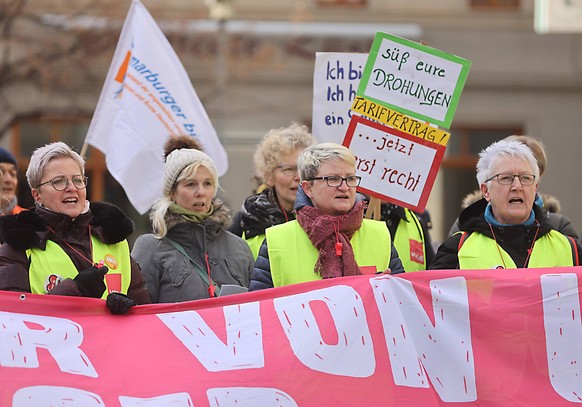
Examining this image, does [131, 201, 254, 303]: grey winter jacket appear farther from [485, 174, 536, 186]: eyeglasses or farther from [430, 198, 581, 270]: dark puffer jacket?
[485, 174, 536, 186]: eyeglasses

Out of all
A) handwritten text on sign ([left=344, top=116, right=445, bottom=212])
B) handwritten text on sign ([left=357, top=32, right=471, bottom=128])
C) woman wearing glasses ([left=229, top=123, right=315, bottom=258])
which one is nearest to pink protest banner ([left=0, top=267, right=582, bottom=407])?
handwritten text on sign ([left=344, top=116, right=445, bottom=212])

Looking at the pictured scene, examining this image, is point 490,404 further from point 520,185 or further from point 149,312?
point 149,312

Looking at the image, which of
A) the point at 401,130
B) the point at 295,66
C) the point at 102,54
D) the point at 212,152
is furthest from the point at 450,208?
the point at 401,130

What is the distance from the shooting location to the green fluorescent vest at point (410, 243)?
22.0 feet

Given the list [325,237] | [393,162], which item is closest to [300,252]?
[325,237]

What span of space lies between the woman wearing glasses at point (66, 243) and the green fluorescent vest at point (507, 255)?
1548mm

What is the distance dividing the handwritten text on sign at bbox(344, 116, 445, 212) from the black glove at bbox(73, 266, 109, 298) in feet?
5.74

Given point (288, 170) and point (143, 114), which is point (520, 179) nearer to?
point (288, 170)

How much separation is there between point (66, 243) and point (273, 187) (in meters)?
1.81

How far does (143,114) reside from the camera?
7969 mm

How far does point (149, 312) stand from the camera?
5.17 metres

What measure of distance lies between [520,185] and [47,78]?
473 inches

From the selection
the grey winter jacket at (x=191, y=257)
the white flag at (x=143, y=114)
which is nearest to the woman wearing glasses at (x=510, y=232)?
the grey winter jacket at (x=191, y=257)

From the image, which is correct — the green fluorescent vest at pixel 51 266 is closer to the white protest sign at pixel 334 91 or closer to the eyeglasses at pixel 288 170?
the eyeglasses at pixel 288 170
